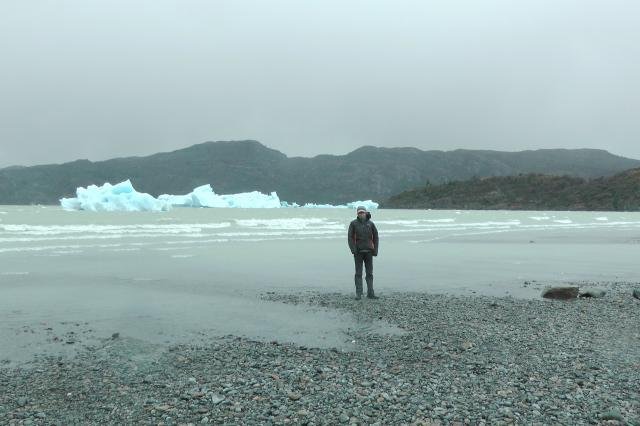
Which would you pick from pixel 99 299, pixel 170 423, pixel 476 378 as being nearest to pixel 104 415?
pixel 170 423

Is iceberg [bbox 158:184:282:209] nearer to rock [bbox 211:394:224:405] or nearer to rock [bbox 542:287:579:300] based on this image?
rock [bbox 542:287:579:300]

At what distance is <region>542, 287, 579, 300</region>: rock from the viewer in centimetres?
1202

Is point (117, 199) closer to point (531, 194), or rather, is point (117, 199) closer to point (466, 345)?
point (466, 345)

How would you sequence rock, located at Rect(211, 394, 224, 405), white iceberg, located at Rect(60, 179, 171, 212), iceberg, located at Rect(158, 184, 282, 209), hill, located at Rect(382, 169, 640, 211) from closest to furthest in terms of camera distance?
1. rock, located at Rect(211, 394, 224, 405)
2. white iceberg, located at Rect(60, 179, 171, 212)
3. iceberg, located at Rect(158, 184, 282, 209)
4. hill, located at Rect(382, 169, 640, 211)

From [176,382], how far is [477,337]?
4.34m

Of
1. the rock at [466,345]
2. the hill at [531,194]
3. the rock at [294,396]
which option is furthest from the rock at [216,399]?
the hill at [531,194]

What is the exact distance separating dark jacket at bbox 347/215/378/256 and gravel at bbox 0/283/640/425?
242cm

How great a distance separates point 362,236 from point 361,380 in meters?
5.37

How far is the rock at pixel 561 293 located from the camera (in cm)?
1202

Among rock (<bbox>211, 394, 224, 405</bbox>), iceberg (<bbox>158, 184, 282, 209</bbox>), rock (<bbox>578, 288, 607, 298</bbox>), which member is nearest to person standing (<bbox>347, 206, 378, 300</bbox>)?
rock (<bbox>578, 288, 607, 298</bbox>)

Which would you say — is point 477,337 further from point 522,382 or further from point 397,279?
point 397,279

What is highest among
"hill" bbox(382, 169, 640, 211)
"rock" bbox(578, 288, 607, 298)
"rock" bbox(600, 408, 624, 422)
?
"hill" bbox(382, 169, 640, 211)

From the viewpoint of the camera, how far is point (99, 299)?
11625mm

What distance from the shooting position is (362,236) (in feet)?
37.2
